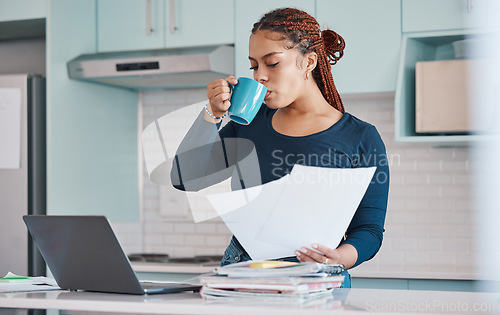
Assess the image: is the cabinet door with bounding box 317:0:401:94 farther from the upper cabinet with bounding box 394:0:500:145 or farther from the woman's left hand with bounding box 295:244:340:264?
the woman's left hand with bounding box 295:244:340:264

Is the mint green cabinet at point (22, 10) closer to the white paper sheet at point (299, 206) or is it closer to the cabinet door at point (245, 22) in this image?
the cabinet door at point (245, 22)

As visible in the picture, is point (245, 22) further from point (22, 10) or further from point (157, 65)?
point (22, 10)

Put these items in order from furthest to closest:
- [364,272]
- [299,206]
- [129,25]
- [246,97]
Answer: [129,25] < [364,272] < [246,97] < [299,206]

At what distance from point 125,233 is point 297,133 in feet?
7.64

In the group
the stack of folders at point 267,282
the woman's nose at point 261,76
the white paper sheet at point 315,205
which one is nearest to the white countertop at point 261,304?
the stack of folders at point 267,282

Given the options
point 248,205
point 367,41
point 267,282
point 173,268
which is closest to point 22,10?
point 173,268

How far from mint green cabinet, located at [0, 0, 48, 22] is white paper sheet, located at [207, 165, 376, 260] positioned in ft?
7.94

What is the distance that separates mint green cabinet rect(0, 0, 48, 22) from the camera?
11.2ft

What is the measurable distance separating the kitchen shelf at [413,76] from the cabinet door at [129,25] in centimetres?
130

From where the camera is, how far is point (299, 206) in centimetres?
136

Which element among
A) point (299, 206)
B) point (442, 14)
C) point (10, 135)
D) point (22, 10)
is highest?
point (22, 10)

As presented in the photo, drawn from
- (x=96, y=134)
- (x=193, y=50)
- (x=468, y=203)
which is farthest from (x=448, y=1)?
(x=96, y=134)

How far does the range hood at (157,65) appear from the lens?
333 centimetres

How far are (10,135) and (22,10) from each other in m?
0.67
